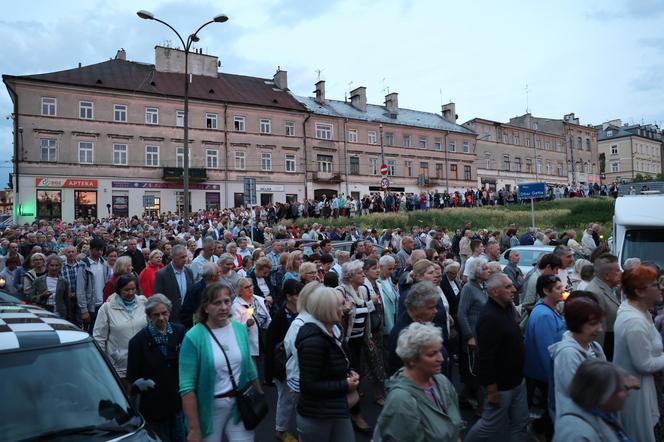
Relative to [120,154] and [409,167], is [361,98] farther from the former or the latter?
[120,154]

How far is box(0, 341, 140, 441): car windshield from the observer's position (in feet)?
9.64

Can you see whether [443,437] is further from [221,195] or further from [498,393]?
[221,195]

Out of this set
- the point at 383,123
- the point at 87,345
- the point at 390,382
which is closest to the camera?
the point at 390,382

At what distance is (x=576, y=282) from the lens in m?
7.52

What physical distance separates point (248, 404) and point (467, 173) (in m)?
59.7

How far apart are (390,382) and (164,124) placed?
42755mm

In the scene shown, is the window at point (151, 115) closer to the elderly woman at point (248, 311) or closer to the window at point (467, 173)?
the window at point (467, 173)

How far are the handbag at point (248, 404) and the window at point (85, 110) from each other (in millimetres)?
40956

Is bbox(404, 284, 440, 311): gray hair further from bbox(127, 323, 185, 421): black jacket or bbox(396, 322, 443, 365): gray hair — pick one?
bbox(127, 323, 185, 421): black jacket

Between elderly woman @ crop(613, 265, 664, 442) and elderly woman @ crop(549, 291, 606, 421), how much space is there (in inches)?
10.8

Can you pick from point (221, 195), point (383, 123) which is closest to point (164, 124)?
point (221, 195)

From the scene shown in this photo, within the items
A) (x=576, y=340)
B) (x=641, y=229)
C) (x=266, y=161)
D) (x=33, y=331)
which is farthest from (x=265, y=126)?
(x=576, y=340)

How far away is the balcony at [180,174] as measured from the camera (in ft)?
134

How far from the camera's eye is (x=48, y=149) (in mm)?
Answer: 37188
